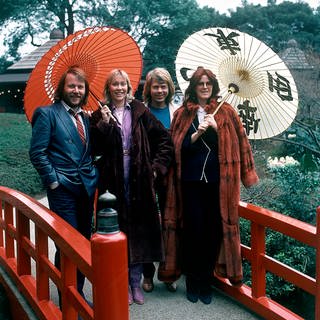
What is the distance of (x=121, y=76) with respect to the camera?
10.3ft

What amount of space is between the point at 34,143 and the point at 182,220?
3.99 ft

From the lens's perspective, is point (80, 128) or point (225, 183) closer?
point (80, 128)

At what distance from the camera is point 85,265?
2.05 meters

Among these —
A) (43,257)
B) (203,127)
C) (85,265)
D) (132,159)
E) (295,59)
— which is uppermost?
(295,59)

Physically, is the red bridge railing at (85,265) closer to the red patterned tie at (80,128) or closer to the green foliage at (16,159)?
the red patterned tie at (80,128)

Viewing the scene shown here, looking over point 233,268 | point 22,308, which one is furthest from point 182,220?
point 22,308

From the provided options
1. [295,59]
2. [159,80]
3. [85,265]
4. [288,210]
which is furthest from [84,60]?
[295,59]

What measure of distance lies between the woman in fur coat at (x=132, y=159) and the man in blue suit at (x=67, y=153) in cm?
13

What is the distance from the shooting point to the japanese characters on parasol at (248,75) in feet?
10.8

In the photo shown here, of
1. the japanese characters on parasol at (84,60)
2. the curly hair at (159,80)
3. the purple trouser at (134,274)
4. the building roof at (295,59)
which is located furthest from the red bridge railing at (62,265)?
the building roof at (295,59)

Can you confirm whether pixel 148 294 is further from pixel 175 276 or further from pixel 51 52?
pixel 51 52

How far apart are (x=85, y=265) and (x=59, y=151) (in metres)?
1.09

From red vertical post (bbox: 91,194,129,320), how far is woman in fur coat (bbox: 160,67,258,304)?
1.37 metres

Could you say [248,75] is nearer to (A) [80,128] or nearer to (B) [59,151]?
(A) [80,128]
